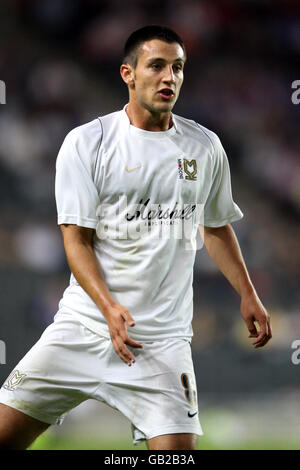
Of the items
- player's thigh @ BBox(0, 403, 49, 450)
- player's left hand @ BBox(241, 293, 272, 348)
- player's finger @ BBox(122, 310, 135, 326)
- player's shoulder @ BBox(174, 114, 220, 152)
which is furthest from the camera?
player's shoulder @ BBox(174, 114, 220, 152)

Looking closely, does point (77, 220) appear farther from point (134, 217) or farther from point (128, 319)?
point (128, 319)

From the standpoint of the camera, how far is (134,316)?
259cm

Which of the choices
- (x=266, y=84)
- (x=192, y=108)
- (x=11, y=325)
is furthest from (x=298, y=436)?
(x=266, y=84)

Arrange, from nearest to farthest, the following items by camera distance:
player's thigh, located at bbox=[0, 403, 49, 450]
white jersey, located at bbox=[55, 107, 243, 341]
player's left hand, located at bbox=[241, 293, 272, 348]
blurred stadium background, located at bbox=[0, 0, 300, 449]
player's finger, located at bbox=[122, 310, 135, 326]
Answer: player's finger, located at bbox=[122, 310, 135, 326], player's thigh, located at bbox=[0, 403, 49, 450], white jersey, located at bbox=[55, 107, 243, 341], player's left hand, located at bbox=[241, 293, 272, 348], blurred stadium background, located at bbox=[0, 0, 300, 449]

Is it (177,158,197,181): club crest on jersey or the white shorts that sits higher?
(177,158,197,181): club crest on jersey

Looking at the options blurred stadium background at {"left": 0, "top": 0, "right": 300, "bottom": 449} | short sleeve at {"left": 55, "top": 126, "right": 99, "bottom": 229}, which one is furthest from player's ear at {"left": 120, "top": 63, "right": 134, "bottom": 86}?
blurred stadium background at {"left": 0, "top": 0, "right": 300, "bottom": 449}

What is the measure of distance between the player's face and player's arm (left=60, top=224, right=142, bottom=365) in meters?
0.55

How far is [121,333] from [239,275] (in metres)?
0.71

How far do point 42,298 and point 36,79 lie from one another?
2.39 m

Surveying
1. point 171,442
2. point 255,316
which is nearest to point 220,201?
point 255,316

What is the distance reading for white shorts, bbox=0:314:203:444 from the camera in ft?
8.19

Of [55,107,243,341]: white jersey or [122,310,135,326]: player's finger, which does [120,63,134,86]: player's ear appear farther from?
[122,310,135,326]: player's finger

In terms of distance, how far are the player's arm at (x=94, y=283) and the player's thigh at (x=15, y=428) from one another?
50 centimetres

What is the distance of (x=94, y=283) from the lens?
97.3 inches
